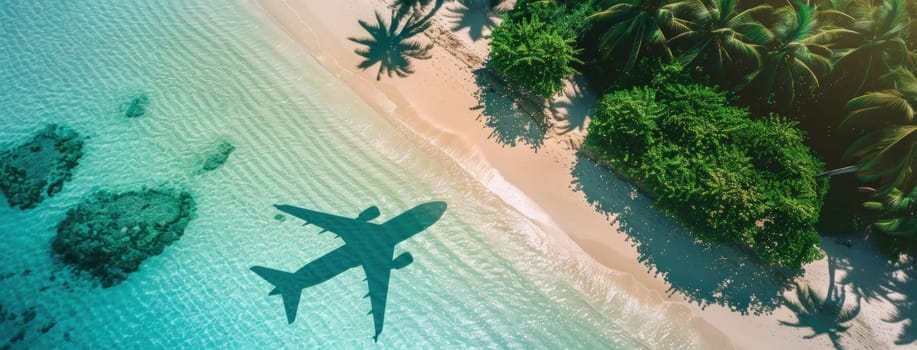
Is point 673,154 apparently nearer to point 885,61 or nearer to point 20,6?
point 885,61

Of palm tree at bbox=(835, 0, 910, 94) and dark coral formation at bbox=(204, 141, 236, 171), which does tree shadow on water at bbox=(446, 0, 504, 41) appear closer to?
dark coral formation at bbox=(204, 141, 236, 171)

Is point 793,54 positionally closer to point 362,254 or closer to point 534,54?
point 534,54

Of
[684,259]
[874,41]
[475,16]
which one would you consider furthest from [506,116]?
[874,41]

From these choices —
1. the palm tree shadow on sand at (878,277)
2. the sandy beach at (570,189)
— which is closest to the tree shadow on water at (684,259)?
the sandy beach at (570,189)

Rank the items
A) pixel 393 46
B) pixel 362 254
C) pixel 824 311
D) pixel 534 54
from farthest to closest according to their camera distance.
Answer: pixel 393 46 < pixel 362 254 < pixel 534 54 < pixel 824 311

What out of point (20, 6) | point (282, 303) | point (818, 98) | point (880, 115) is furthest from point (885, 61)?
point (20, 6)

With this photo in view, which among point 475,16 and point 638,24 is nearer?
point 638,24

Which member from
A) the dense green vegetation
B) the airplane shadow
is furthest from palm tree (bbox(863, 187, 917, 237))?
the airplane shadow

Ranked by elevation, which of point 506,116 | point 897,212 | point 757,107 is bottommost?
point 506,116
